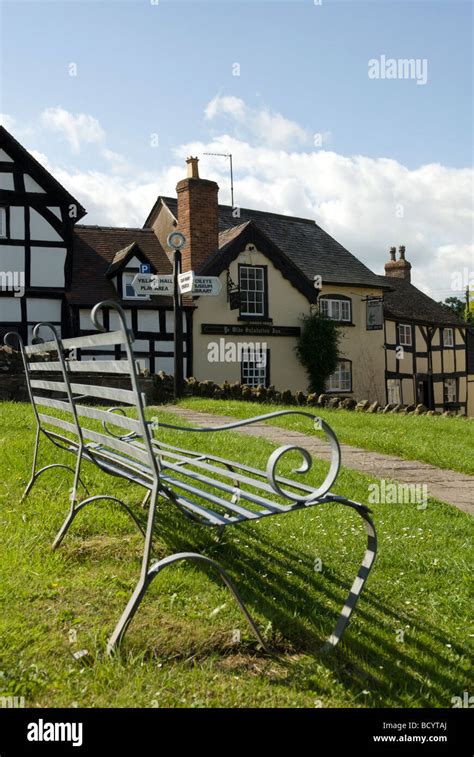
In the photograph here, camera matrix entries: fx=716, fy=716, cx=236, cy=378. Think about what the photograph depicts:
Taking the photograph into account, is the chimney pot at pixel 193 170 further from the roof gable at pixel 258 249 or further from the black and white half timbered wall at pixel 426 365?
the black and white half timbered wall at pixel 426 365

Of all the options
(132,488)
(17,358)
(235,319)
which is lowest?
(132,488)

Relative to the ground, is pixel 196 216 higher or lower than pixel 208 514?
higher

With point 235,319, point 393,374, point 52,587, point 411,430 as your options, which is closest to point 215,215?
point 235,319

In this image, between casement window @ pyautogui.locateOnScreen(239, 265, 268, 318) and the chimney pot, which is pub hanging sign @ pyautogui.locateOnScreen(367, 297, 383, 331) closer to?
casement window @ pyautogui.locateOnScreen(239, 265, 268, 318)

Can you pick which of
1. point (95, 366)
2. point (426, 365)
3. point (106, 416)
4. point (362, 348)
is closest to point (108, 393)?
point (106, 416)

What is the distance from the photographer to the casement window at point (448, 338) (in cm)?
3278

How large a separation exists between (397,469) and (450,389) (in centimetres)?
2726

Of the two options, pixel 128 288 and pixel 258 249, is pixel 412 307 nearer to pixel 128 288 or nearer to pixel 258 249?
pixel 258 249

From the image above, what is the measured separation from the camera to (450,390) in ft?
109

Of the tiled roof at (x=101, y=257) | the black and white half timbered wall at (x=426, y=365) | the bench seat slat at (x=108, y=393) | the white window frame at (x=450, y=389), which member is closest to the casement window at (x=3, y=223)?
the tiled roof at (x=101, y=257)
